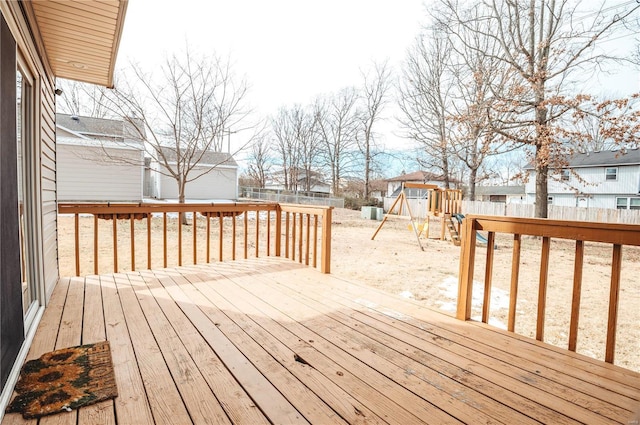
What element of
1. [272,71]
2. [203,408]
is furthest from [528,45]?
[203,408]

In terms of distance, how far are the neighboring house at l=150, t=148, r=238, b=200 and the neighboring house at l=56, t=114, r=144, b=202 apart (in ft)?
10.5

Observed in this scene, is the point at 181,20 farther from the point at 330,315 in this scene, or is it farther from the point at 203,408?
the point at 203,408

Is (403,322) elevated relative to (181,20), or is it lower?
lower

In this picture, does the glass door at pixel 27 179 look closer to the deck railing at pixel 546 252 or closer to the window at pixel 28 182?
the window at pixel 28 182

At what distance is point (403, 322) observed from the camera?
2609 millimetres

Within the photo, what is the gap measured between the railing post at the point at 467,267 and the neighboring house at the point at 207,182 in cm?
1595

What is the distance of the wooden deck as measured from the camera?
1.51m

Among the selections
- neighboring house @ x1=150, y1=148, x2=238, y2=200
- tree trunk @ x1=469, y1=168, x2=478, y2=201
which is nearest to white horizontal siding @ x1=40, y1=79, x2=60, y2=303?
neighboring house @ x1=150, y1=148, x2=238, y2=200

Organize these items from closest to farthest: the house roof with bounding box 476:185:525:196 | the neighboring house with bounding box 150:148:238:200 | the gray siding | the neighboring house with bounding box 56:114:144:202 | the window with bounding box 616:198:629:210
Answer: the neighboring house with bounding box 56:114:144:202
the neighboring house with bounding box 150:148:238:200
the gray siding
the window with bounding box 616:198:629:210
the house roof with bounding box 476:185:525:196

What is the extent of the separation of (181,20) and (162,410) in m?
9.74

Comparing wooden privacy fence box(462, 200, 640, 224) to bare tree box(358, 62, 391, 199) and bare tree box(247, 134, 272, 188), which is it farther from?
bare tree box(247, 134, 272, 188)

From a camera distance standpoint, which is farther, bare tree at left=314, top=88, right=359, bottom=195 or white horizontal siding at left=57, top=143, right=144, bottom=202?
bare tree at left=314, top=88, right=359, bottom=195

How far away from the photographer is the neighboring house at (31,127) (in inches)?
65.0

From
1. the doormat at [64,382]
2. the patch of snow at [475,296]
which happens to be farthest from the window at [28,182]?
the patch of snow at [475,296]
